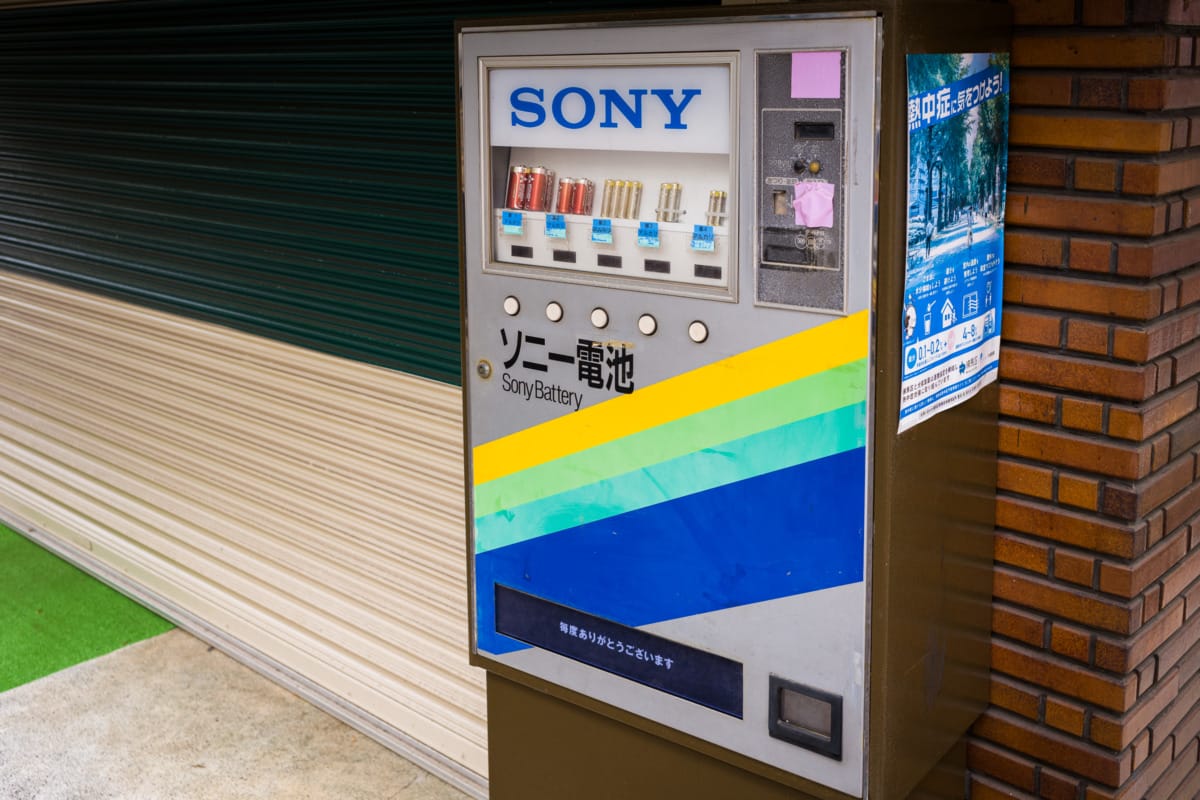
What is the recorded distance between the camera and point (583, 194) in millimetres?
2830

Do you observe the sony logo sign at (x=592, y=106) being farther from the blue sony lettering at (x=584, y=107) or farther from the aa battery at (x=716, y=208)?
the aa battery at (x=716, y=208)

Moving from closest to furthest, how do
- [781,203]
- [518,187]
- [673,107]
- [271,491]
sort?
1. [781,203]
2. [673,107]
3. [518,187]
4. [271,491]

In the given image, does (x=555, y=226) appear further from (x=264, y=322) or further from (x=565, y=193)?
(x=264, y=322)

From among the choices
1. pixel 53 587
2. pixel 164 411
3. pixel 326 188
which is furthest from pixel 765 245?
pixel 53 587

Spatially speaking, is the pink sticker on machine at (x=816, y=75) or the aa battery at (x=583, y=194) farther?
the aa battery at (x=583, y=194)

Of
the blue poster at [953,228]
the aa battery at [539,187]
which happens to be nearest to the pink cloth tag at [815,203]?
the blue poster at [953,228]

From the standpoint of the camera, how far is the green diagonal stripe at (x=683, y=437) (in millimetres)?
2480

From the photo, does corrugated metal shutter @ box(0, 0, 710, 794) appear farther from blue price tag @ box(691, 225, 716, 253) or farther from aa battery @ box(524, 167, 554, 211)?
blue price tag @ box(691, 225, 716, 253)

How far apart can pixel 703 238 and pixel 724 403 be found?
0.34m

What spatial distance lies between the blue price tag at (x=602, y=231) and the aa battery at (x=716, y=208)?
0.24m

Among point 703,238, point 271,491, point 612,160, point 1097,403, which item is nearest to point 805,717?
point 1097,403

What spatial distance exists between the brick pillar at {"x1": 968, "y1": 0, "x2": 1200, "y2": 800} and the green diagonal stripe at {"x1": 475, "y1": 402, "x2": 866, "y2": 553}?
62 centimetres

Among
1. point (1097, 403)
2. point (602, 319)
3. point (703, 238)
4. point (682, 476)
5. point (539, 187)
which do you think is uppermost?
point (539, 187)

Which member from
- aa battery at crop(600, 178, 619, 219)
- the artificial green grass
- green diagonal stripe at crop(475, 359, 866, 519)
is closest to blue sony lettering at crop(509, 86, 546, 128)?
aa battery at crop(600, 178, 619, 219)
